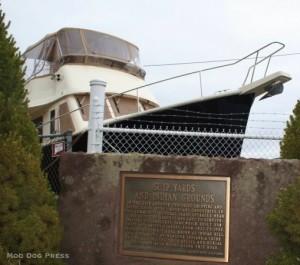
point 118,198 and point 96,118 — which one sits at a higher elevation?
point 96,118

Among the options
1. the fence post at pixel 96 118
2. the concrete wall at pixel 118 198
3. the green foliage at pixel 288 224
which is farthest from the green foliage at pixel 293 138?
the fence post at pixel 96 118

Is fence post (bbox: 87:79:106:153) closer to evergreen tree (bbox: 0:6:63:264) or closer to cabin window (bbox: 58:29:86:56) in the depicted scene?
evergreen tree (bbox: 0:6:63:264)

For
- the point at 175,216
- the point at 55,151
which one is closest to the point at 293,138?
the point at 175,216

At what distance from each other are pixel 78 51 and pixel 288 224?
8157 mm

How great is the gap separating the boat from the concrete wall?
264 centimetres

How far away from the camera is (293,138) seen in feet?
15.2

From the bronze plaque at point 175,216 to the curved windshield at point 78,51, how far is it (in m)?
6.61

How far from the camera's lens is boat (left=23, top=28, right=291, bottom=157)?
876 centimetres

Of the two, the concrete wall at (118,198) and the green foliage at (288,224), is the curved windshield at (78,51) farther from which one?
the green foliage at (288,224)

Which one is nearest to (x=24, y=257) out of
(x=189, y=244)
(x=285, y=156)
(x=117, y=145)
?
(x=189, y=244)

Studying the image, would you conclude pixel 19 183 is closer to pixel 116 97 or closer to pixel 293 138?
pixel 293 138

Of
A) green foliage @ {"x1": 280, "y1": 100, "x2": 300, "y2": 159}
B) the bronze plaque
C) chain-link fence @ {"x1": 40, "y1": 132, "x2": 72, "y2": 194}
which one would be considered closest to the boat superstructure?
chain-link fence @ {"x1": 40, "y1": 132, "x2": 72, "y2": 194}

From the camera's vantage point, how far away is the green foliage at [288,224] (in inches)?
149

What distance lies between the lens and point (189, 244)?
473 centimetres
